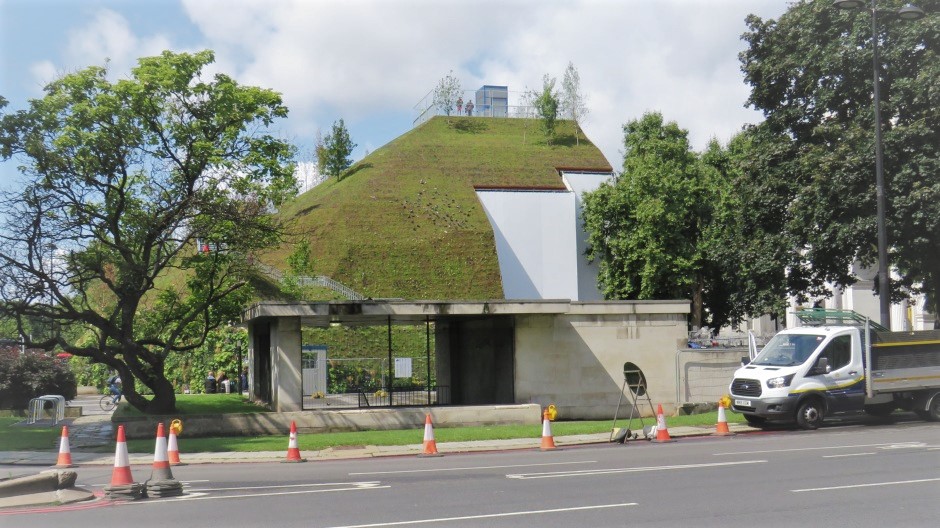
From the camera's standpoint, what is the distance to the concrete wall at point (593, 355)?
88.1 feet

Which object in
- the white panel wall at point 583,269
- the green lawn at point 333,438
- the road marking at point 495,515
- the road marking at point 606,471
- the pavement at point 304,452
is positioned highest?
the white panel wall at point 583,269

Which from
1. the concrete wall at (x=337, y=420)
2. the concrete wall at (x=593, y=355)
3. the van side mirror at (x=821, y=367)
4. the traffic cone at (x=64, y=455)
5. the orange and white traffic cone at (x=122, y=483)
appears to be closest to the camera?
the orange and white traffic cone at (x=122, y=483)

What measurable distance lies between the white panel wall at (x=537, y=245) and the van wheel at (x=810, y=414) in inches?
2030

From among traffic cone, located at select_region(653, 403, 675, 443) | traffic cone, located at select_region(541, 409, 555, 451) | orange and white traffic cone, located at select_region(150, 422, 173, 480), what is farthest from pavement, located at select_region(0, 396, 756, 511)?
orange and white traffic cone, located at select_region(150, 422, 173, 480)

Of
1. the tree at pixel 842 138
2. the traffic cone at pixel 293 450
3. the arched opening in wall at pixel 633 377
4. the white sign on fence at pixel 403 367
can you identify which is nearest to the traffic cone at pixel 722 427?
the arched opening in wall at pixel 633 377

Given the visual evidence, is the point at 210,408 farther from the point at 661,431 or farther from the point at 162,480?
the point at 162,480

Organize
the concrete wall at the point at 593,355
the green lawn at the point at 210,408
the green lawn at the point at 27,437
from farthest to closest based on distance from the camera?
the concrete wall at the point at 593,355
the green lawn at the point at 210,408
the green lawn at the point at 27,437

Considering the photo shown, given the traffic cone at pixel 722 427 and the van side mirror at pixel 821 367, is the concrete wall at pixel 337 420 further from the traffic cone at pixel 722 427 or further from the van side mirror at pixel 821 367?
the van side mirror at pixel 821 367

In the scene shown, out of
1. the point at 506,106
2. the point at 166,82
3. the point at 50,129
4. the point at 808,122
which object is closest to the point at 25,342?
the point at 50,129

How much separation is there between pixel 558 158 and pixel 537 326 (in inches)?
2455

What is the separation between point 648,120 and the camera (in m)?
60.2

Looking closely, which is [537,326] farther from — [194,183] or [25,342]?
[25,342]

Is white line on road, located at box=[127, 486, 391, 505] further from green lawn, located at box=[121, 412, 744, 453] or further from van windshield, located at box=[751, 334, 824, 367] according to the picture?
van windshield, located at box=[751, 334, 824, 367]

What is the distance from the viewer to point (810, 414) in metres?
21.3
